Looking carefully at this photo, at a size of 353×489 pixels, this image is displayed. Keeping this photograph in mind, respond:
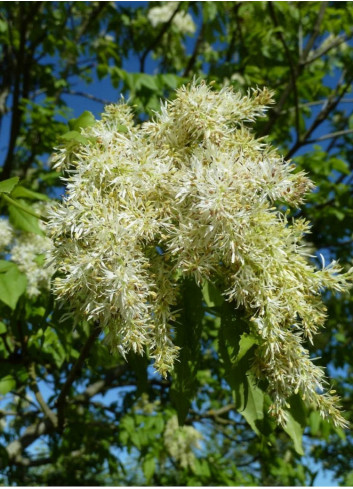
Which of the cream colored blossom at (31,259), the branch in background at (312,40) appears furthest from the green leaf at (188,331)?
the branch in background at (312,40)

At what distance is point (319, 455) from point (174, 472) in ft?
4.80

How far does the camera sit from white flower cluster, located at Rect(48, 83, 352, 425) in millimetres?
1305

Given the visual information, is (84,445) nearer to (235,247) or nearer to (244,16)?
(235,247)

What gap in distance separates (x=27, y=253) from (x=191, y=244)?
1985 millimetres

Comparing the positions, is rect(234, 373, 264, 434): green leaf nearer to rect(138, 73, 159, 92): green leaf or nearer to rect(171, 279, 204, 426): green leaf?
rect(171, 279, 204, 426): green leaf

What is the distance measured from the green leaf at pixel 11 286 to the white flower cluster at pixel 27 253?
122cm

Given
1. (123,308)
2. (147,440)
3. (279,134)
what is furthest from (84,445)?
(279,134)

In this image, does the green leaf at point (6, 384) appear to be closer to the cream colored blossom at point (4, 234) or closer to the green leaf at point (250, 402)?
the cream colored blossom at point (4, 234)

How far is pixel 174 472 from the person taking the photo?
5145 mm

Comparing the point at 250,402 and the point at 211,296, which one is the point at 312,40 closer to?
the point at 211,296

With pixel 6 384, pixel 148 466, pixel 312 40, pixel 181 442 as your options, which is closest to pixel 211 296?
pixel 6 384

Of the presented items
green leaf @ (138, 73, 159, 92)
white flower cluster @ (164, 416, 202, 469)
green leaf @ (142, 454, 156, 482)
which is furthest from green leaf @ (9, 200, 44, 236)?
white flower cluster @ (164, 416, 202, 469)

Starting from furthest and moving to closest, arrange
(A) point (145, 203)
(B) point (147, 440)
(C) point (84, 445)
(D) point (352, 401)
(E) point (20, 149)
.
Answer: (E) point (20, 149)
(D) point (352, 401)
(C) point (84, 445)
(B) point (147, 440)
(A) point (145, 203)

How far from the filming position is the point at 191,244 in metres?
1.36
